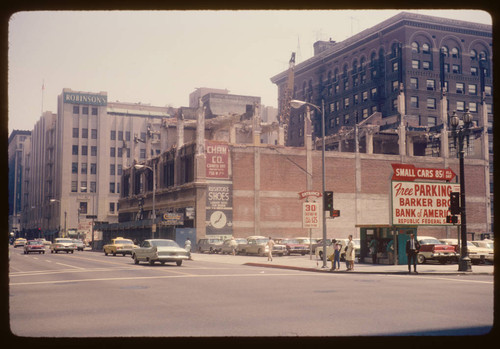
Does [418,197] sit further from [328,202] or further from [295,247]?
[295,247]

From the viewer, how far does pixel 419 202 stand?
35.2m

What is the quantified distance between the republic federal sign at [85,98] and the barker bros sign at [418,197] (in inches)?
4289

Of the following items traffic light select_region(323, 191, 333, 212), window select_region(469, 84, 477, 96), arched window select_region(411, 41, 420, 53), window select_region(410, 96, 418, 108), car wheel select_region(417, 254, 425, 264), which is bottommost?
car wheel select_region(417, 254, 425, 264)

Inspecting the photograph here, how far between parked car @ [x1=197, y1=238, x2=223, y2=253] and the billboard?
96.4 ft

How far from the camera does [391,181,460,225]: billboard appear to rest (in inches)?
1367

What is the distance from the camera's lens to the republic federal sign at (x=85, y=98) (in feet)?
429

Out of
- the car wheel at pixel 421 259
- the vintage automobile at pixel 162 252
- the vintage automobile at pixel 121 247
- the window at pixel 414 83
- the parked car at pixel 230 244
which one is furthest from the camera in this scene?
the window at pixel 414 83

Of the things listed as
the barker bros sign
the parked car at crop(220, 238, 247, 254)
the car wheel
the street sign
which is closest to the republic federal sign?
the parked car at crop(220, 238, 247, 254)

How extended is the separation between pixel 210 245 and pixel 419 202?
102 feet

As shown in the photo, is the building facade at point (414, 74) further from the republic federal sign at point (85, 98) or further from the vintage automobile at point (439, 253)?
the republic federal sign at point (85, 98)

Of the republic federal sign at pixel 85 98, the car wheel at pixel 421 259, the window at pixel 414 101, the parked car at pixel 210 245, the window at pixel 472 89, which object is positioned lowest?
the parked car at pixel 210 245

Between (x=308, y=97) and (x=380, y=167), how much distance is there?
48.7 meters

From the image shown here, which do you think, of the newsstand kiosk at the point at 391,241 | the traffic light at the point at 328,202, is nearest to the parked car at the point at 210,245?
the newsstand kiosk at the point at 391,241

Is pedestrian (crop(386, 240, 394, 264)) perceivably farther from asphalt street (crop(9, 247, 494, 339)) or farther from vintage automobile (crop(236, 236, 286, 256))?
vintage automobile (crop(236, 236, 286, 256))
